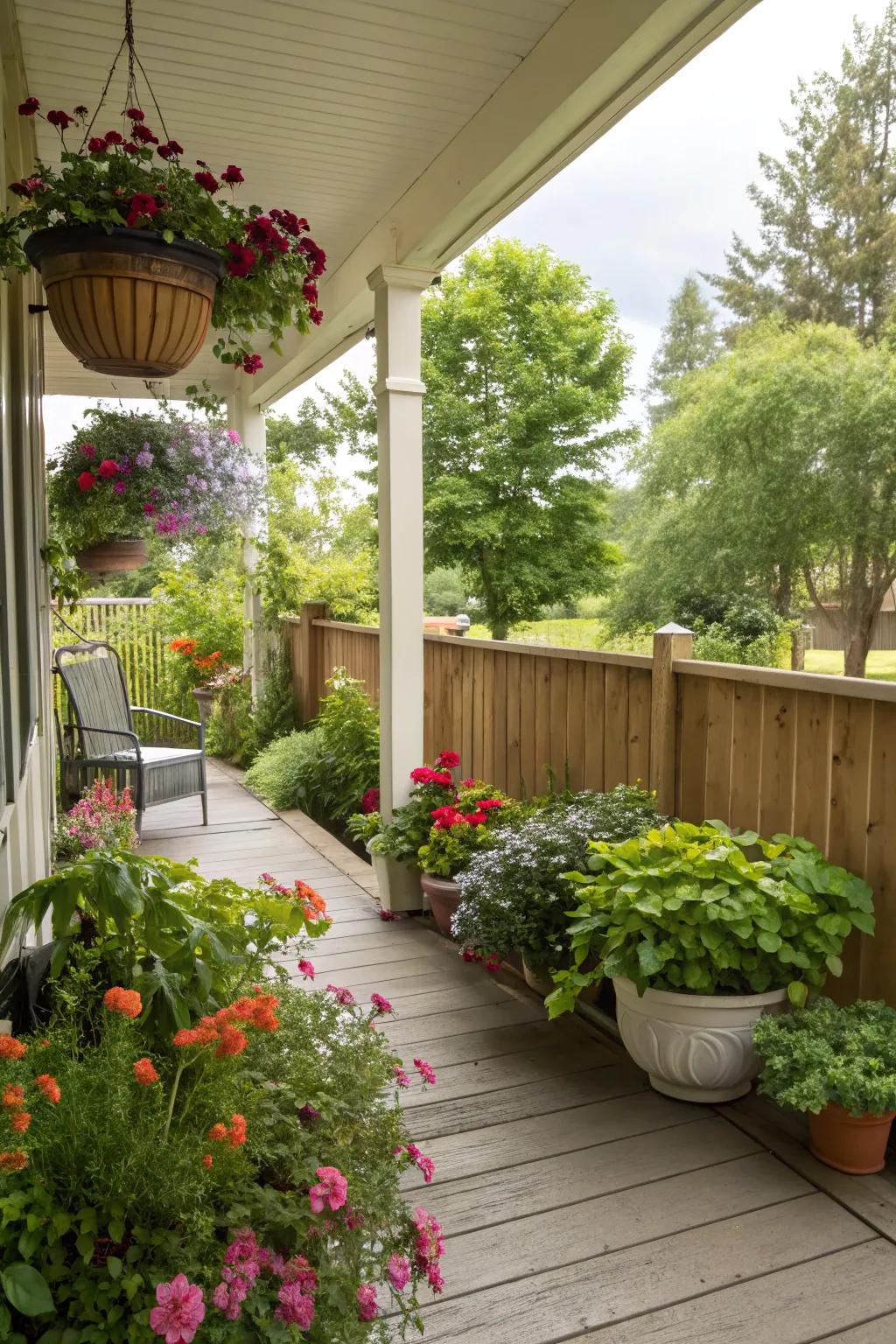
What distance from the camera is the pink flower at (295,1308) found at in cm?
116

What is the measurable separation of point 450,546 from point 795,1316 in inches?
761

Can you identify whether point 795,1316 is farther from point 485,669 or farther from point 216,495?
point 216,495

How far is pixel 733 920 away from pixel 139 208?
199cm

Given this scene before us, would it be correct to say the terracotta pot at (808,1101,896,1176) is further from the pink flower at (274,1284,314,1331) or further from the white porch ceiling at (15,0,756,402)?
the white porch ceiling at (15,0,756,402)

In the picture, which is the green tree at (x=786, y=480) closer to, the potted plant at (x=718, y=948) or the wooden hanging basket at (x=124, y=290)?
the potted plant at (x=718, y=948)

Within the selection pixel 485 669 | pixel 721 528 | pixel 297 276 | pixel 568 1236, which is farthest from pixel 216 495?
pixel 721 528

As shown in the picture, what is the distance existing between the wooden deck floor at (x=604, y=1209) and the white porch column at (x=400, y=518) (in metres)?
1.20

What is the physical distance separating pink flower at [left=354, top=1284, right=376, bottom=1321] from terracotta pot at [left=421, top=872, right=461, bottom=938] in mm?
2167

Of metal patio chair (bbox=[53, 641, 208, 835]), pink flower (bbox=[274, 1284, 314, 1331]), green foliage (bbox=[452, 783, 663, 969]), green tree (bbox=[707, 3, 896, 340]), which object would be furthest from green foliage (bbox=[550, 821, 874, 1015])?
green tree (bbox=[707, 3, 896, 340])

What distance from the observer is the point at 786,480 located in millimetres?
17672

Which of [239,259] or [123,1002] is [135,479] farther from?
[123,1002]

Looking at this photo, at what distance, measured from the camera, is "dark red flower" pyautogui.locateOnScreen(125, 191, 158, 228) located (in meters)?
1.95

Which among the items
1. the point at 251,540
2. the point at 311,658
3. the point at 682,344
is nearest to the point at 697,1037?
the point at 311,658

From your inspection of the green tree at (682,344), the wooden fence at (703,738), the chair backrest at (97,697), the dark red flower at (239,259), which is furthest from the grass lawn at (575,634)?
the dark red flower at (239,259)
